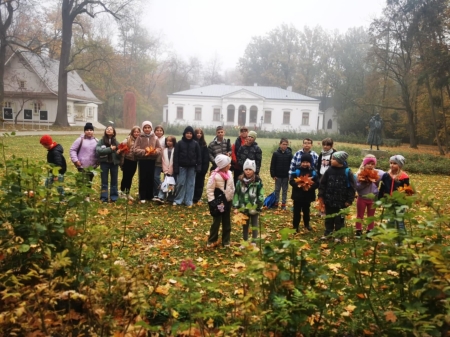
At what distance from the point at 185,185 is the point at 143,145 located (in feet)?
4.23

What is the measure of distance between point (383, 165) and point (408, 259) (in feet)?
55.2

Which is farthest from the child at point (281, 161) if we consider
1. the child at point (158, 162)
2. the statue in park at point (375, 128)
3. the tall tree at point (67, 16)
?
the tall tree at point (67, 16)

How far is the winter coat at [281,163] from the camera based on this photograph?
29.2ft

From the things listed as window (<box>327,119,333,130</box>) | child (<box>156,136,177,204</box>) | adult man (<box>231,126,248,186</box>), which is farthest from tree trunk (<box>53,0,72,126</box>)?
window (<box>327,119,333,130</box>)

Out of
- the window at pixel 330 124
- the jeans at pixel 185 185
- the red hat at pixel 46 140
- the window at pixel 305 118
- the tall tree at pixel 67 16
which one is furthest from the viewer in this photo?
the window at pixel 330 124

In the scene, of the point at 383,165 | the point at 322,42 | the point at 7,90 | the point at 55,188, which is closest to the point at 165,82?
the point at 322,42

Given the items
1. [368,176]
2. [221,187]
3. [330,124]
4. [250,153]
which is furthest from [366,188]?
[330,124]

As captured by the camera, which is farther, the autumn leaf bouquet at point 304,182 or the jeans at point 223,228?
the autumn leaf bouquet at point 304,182

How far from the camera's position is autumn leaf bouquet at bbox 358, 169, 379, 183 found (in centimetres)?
627

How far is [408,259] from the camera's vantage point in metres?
2.59

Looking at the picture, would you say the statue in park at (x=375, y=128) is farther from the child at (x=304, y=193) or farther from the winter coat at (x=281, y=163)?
the child at (x=304, y=193)

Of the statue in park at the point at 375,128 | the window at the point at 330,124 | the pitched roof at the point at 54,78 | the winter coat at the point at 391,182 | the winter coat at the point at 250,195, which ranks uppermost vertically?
the pitched roof at the point at 54,78

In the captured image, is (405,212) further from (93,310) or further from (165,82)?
(165,82)

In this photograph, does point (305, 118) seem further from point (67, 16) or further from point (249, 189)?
point (249, 189)
